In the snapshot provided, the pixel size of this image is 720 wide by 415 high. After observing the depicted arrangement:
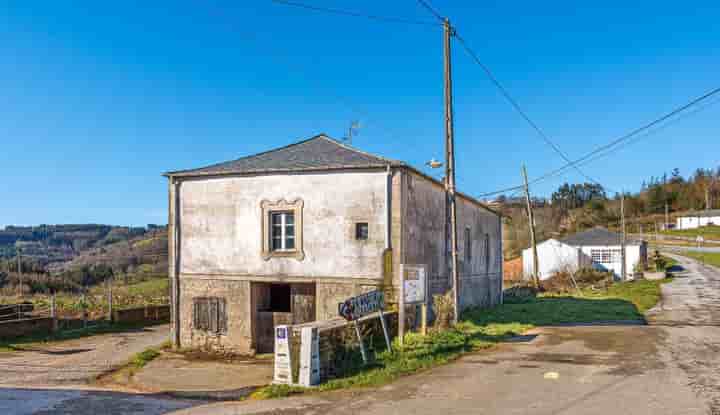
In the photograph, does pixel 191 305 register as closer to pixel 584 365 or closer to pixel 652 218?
pixel 584 365

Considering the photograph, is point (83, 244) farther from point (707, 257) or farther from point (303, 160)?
point (707, 257)

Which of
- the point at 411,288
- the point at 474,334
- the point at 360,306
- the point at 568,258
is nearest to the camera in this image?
the point at 360,306

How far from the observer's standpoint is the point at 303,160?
16.4 meters

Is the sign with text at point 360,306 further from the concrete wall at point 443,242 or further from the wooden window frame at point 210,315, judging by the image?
the wooden window frame at point 210,315

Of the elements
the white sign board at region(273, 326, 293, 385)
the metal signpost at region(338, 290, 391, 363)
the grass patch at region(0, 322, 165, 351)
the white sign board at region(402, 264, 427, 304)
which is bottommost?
the grass patch at region(0, 322, 165, 351)

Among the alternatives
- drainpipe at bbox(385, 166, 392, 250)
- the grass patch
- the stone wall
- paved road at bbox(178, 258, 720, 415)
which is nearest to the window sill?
drainpipe at bbox(385, 166, 392, 250)

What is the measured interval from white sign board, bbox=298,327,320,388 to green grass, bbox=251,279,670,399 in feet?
0.68

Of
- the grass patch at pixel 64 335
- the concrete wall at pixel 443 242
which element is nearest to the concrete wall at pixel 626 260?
the concrete wall at pixel 443 242

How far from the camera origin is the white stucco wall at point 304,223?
15.0 metres

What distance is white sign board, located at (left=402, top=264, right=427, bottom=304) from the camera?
12.5m

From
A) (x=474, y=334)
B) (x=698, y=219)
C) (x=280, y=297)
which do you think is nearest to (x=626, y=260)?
(x=280, y=297)

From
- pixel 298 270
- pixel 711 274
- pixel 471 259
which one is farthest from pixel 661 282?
pixel 298 270

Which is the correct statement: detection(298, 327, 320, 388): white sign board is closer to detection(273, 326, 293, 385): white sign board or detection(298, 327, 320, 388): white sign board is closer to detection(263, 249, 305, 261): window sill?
detection(273, 326, 293, 385): white sign board

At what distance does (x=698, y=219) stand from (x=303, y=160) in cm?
10210
